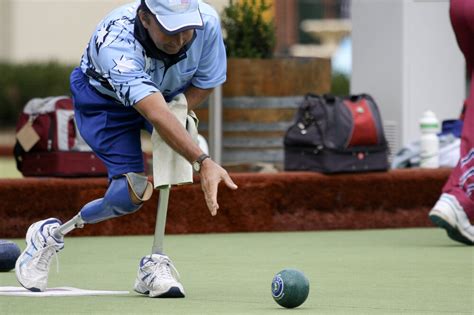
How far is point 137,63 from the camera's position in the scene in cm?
575

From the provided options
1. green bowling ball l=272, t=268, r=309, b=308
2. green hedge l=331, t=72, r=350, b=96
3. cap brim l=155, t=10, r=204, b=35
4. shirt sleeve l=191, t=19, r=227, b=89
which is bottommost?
green hedge l=331, t=72, r=350, b=96

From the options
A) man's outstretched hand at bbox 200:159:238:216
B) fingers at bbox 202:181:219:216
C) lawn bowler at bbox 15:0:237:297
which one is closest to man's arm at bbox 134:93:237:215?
lawn bowler at bbox 15:0:237:297

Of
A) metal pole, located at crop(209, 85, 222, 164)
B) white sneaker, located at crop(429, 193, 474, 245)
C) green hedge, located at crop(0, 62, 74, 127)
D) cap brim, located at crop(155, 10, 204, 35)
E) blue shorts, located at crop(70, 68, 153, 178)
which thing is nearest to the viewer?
cap brim, located at crop(155, 10, 204, 35)

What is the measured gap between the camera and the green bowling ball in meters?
5.47

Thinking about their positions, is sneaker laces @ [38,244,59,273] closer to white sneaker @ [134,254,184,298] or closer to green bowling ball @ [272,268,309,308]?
white sneaker @ [134,254,184,298]

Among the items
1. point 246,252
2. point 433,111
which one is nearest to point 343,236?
point 246,252

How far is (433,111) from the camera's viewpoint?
11195 millimetres

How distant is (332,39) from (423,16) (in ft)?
89.5

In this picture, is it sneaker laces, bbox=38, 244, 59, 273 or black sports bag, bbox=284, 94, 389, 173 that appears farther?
black sports bag, bbox=284, 94, 389, 173

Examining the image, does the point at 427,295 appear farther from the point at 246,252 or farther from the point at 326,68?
the point at 326,68

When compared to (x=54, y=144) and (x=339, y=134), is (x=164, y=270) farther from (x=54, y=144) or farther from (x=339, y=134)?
(x=339, y=134)

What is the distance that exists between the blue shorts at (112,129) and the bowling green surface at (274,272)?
570 millimetres

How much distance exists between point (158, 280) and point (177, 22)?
3.62 ft

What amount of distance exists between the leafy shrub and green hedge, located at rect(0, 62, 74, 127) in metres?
17.1
